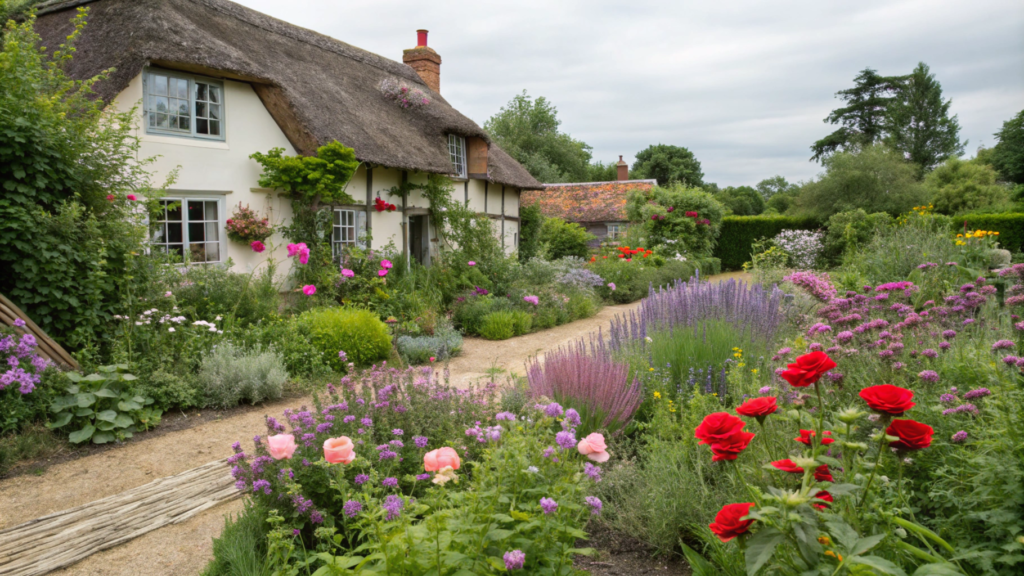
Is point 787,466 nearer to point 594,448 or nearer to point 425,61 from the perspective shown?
point 594,448

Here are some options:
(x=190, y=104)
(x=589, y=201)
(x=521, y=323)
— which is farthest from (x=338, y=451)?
(x=589, y=201)

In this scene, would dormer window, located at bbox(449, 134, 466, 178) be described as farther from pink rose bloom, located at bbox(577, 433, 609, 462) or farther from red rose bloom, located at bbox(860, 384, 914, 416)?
red rose bloom, located at bbox(860, 384, 914, 416)

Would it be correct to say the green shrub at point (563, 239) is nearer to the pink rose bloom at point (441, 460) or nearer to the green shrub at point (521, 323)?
the green shrub at point (521, 323)

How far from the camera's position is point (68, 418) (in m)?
4.49

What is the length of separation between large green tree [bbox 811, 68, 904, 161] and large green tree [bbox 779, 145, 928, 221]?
14.9 m

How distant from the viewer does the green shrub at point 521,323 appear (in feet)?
29.7

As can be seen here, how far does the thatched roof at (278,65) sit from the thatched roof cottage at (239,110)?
0.9 inches

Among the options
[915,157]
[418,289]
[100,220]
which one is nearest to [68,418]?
[100,220]

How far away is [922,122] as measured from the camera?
33719 millimetres

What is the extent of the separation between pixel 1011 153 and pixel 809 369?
33.6 metres

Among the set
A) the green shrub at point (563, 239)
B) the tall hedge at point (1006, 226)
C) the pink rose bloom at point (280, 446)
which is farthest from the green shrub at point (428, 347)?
the tall hedge at point (1006, 226)

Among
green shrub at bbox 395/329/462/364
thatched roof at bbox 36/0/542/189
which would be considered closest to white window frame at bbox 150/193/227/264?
thatched roof at bbox 36/0/542/189

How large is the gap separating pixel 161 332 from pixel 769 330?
212 inches

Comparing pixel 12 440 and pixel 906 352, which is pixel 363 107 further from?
pixel 906 352
